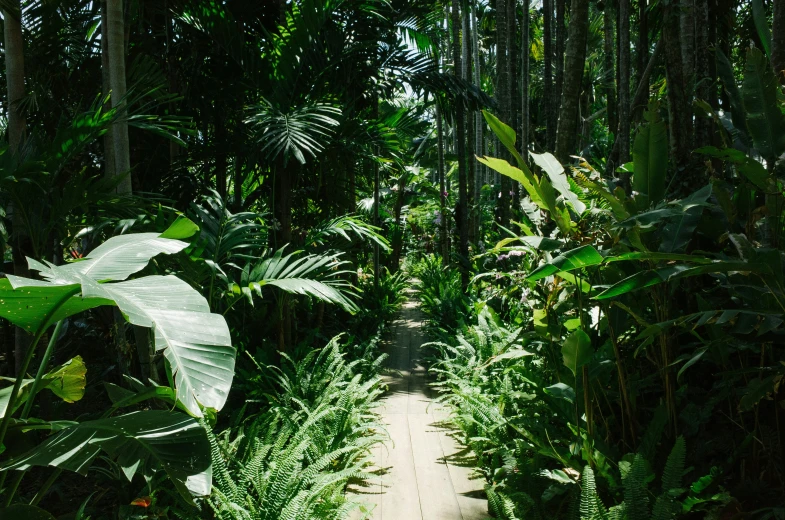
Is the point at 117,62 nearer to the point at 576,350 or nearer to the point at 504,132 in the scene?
the point at 504,132

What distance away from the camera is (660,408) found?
260 cm

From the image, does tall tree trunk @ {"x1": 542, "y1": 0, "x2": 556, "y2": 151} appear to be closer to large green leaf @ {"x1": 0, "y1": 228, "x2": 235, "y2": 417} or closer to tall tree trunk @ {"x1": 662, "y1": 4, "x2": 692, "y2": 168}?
tall tree trunk @ {"x1": 662, "y1": 4, "x2": 692, "y2": 168}

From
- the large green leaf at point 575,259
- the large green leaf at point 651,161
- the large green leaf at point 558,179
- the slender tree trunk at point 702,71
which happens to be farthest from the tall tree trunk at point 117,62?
the slender tree trunk at point 702,71

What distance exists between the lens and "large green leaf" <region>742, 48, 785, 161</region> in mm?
2285

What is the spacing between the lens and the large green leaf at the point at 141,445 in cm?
155

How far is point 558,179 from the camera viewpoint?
266cm

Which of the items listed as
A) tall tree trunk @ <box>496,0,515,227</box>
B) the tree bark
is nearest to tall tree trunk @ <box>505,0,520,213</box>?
tall tree trunk @ <box>496,0,515,227</box>

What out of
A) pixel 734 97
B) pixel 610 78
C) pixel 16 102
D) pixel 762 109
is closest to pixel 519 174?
pixel 762 109

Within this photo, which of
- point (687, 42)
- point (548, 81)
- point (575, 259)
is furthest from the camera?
point (548, 81)

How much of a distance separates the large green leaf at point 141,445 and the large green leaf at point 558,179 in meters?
1.77

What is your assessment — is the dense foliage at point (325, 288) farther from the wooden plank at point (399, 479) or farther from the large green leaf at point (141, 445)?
the wooden plank at point (399, 479)

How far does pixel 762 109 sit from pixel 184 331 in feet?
7.28

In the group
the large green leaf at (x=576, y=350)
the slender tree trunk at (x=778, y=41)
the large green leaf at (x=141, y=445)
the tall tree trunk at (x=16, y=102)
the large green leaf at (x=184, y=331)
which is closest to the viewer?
the large green leaf at (x=184, y=331)

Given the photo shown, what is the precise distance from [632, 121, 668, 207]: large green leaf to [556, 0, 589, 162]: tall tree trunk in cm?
211
